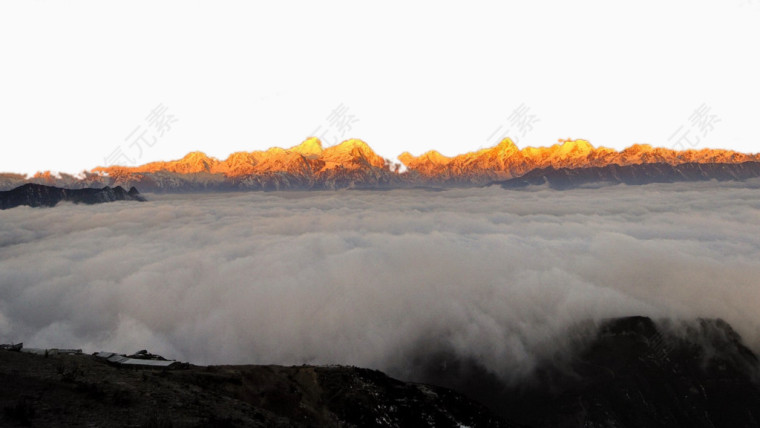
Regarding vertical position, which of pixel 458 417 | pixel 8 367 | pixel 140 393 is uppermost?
pixel 8 367

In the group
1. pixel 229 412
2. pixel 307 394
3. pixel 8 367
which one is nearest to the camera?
pixel 8 367

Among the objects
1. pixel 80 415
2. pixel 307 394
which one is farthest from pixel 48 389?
pixel 307 394

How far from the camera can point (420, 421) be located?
3091 inches

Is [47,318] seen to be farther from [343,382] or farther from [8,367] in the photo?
A: [8,367]

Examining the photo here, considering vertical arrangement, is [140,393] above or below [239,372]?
above

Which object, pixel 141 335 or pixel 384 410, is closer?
pixel 384 410

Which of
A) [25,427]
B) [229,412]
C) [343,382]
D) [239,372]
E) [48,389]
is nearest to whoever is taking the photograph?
[25,427]

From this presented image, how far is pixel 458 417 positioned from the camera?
8781 centimetres

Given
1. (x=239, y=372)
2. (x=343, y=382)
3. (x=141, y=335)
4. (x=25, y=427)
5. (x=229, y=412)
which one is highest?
(x=25, y=427)

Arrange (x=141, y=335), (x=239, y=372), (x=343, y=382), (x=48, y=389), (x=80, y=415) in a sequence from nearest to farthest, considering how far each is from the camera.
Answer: (x=80, y=415)
(x=48, y=389)
(x=239, y=372)
(x=343, y=382)
(x=141, y=335)

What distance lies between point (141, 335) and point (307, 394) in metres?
166

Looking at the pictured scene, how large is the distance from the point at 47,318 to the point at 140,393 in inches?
9207

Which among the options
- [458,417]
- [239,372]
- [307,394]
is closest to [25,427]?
[239,372]

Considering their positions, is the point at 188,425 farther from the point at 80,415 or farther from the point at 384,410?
the point at 384,410
